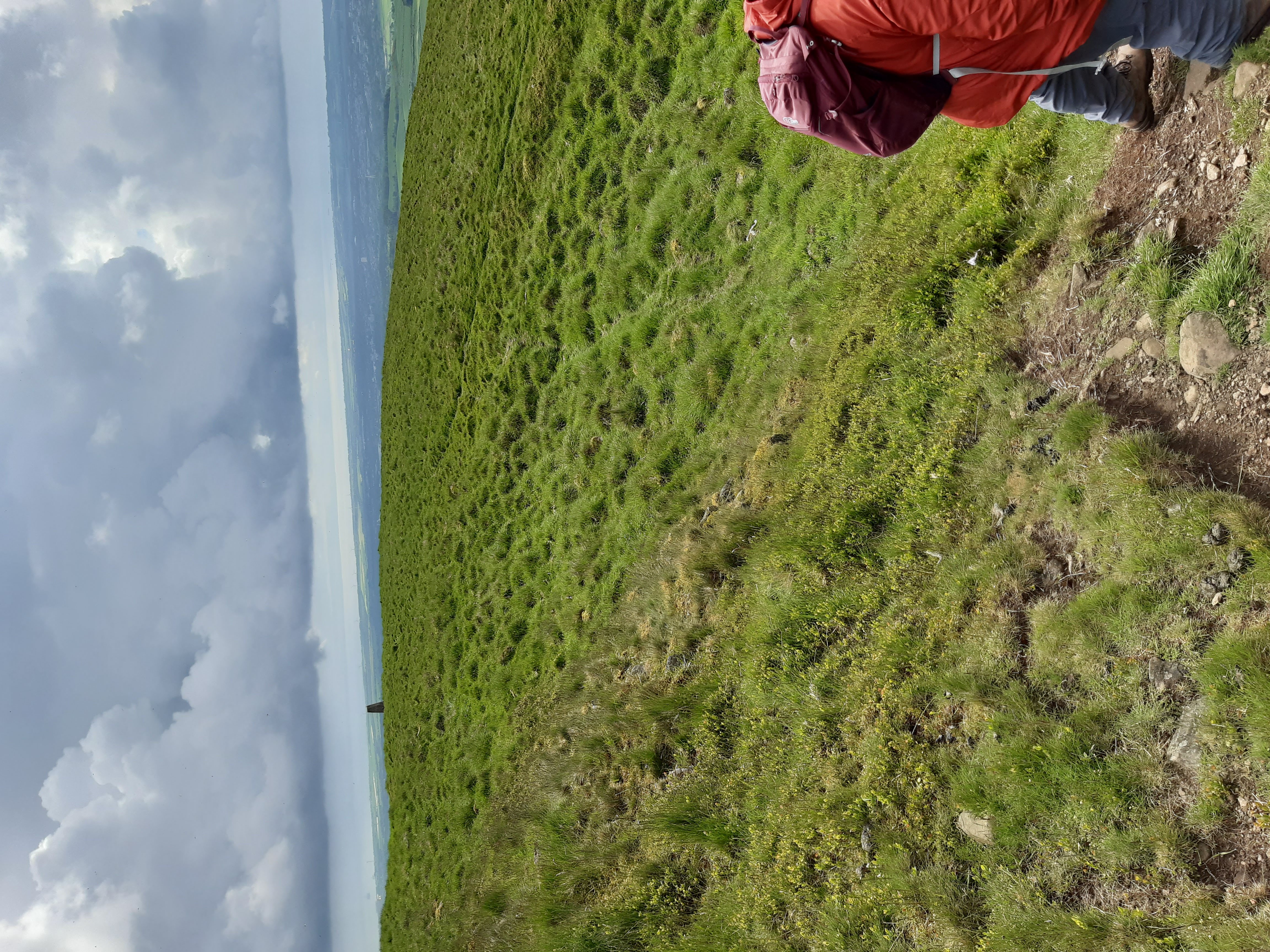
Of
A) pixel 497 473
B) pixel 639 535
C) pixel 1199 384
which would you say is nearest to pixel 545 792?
pixel 639 535

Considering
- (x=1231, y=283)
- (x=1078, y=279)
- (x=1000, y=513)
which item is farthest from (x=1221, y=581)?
(x=1078, y=279)

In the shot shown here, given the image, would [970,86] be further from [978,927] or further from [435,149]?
[435,149]

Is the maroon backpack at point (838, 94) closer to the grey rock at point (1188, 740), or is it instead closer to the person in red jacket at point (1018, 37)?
the person in red jacket at point (1018, 37)

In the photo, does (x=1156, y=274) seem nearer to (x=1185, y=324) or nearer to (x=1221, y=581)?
(x=1185, y=324)

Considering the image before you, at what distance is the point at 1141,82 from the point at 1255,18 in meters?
0.79

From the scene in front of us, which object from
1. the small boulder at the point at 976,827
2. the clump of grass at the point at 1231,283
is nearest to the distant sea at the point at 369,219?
the small boulder at the point at 976,827

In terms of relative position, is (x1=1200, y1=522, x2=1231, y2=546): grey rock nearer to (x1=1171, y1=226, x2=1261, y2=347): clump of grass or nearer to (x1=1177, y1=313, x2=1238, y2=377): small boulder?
(x1=1177, y1=313, x2=1238, y2=377): small boulder

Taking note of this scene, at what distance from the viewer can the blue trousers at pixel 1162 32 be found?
420cm

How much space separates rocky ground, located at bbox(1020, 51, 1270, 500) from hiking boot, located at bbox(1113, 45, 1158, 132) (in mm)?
50

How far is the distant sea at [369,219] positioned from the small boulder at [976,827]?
718 inches

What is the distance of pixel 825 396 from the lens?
754 centimetres

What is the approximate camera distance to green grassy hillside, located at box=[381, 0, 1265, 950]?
Result: 4539 mm

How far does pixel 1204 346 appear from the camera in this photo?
4496 mm

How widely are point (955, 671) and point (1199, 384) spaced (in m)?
2.44
